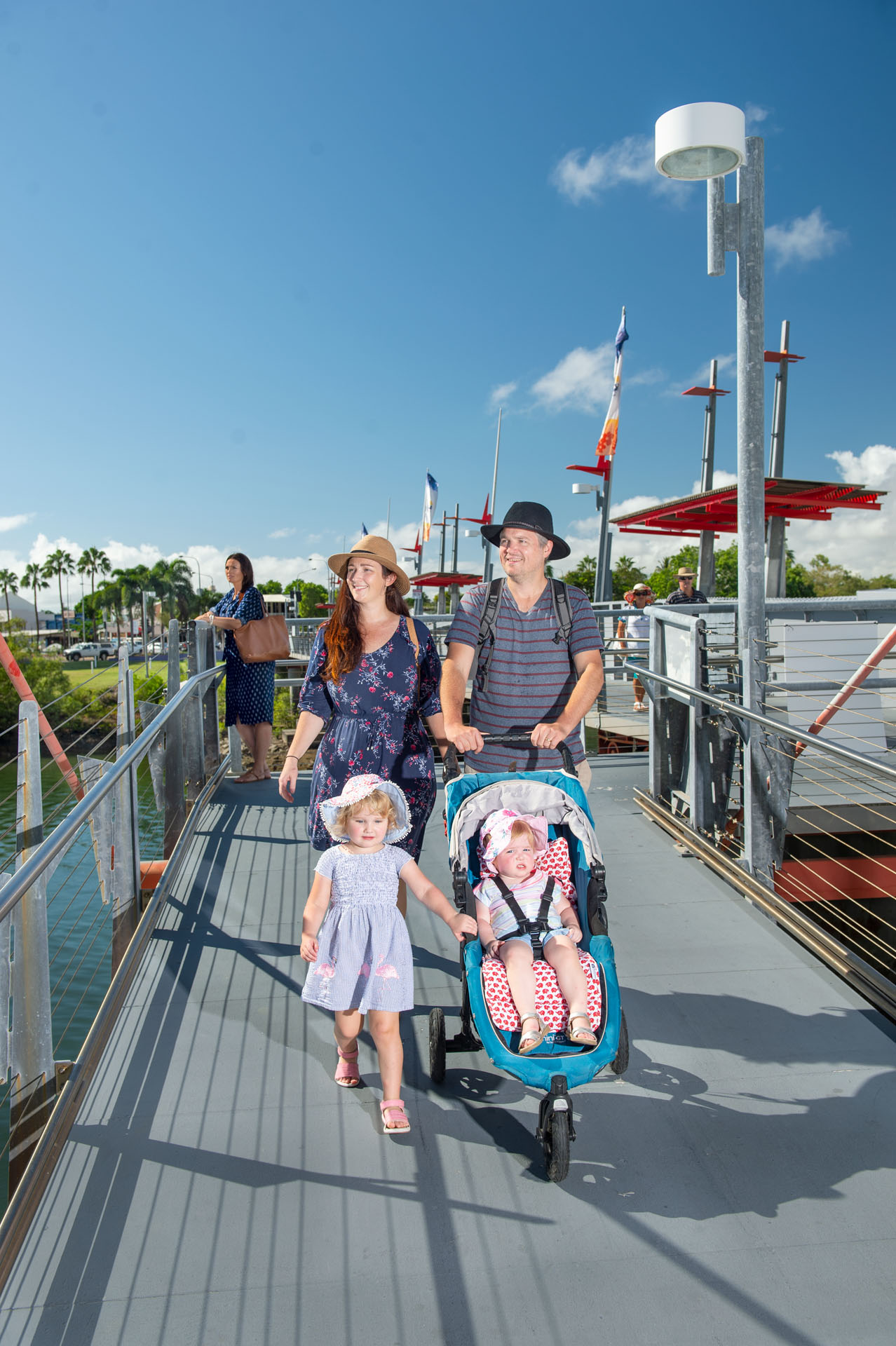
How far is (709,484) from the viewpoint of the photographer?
1005 inches

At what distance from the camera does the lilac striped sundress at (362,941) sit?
2.60m

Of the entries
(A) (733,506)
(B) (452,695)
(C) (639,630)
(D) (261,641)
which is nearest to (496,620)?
(B) (452,695)

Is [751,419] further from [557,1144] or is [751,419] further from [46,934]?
[46,934]

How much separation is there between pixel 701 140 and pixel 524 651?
300cm

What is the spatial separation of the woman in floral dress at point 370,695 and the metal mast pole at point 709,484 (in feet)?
38.8

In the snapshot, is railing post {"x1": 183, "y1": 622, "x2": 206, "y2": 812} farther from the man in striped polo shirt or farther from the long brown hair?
the man in striped polo shirt

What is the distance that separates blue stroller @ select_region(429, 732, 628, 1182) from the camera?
93.4 inches

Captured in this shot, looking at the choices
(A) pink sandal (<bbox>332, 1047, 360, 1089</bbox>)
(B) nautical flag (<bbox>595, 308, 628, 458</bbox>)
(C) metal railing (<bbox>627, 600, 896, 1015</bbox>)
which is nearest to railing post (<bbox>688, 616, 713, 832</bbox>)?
(C) metal railing (<bbox>627, 600, 896, 1015</bbox>)

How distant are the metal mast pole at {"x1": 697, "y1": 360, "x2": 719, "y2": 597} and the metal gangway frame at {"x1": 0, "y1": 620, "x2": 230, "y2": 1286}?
11.7 meters

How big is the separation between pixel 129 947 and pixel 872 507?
534 inches

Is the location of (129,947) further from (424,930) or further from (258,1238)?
(258,1238)

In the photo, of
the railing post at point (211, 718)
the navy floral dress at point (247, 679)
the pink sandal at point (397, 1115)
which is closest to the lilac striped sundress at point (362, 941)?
the pink sandal at point (397, 1115)

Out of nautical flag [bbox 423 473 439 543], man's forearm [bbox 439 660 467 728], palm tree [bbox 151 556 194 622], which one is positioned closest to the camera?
man's forearm [bbox 439 660 467 728]

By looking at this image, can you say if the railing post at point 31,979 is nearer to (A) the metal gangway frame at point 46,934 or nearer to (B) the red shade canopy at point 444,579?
(A) the metal gangway frame at point 46,934
